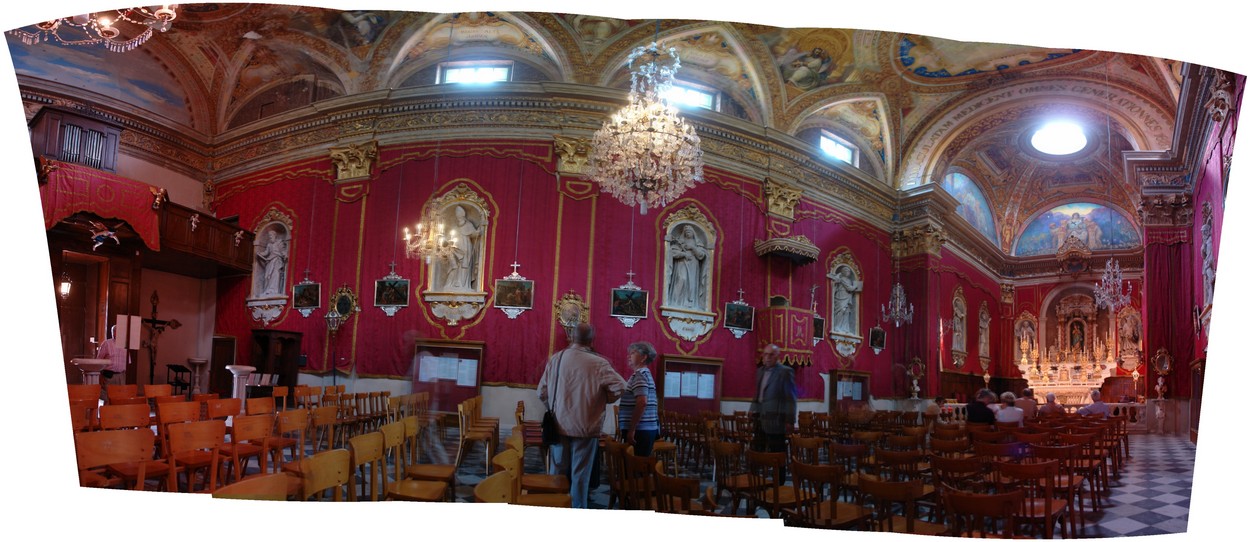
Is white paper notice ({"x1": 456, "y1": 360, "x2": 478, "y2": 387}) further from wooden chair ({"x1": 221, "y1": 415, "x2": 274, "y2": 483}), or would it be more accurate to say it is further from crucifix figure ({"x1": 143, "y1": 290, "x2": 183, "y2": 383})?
crucifix figure ({"x1": 143, "y1": 290, "x2": 183, "y2": 383})

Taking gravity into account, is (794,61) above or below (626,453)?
above

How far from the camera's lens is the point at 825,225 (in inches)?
270

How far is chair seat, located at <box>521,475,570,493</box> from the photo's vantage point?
19.8 feet

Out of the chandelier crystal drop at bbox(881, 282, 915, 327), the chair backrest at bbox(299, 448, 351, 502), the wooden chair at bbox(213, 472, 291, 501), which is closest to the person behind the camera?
the chair backrest at bbox(299, 448, 351, 502)

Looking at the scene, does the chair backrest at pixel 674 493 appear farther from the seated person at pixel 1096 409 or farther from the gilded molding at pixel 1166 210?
the gilded molding at pixel 1166 210

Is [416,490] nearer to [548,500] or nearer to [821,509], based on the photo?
[548,500]

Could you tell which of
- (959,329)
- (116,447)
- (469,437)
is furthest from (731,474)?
(116,447)

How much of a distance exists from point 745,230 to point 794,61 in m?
1.60

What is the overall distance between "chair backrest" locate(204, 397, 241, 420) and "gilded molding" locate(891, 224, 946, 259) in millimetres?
6109

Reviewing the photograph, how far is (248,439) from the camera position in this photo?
638cm

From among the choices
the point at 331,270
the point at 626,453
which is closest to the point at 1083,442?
the point at 626,453

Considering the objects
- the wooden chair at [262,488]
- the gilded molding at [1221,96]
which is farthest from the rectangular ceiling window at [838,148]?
the wooden chair at [262,488]

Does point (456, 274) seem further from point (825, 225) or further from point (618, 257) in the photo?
point (825, 225)

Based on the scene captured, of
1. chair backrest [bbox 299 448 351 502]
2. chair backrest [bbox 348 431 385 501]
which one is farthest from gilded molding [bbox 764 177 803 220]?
chair backrest [bbox 299 448 351 502]
